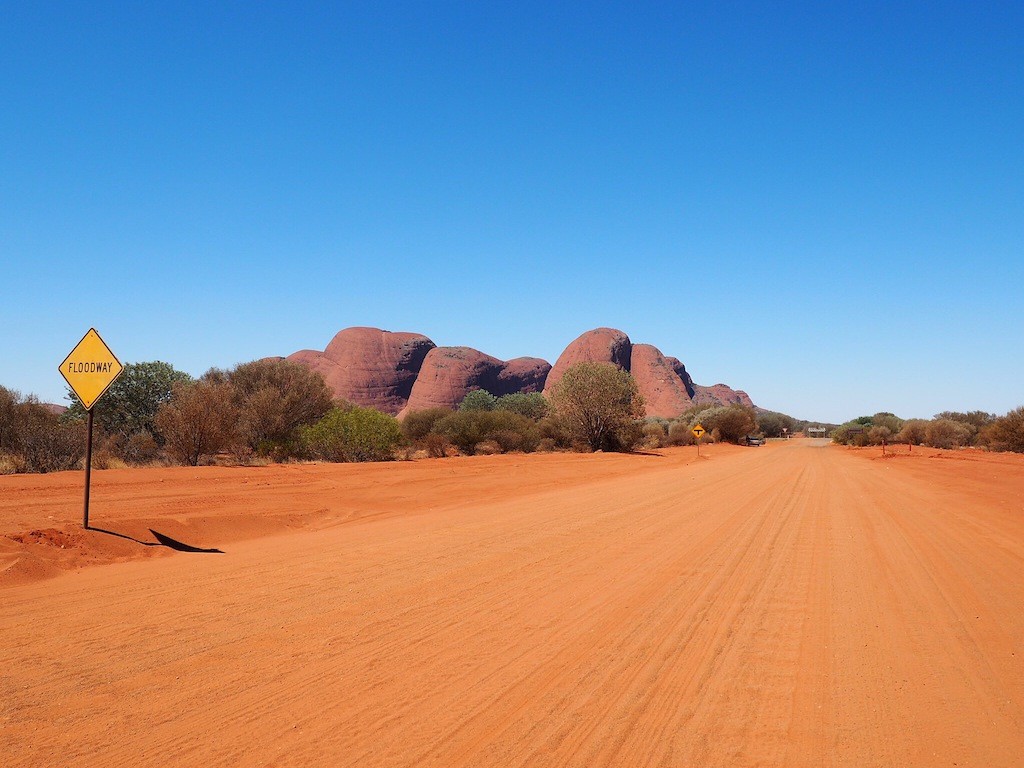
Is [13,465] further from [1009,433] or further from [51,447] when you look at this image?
[1009,433]

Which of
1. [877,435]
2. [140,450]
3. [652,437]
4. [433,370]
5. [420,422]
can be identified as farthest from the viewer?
[433,370]

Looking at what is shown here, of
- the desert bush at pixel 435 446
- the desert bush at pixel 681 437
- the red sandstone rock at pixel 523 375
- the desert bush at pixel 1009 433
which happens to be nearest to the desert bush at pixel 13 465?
the desert bush at pixel 435 446

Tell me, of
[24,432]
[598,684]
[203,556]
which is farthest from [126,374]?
[598,684]

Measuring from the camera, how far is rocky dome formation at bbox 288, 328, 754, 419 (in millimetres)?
130125

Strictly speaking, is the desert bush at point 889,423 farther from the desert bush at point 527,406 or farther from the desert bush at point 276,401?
the desert bush at point 276,401

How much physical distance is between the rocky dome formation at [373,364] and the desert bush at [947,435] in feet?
282

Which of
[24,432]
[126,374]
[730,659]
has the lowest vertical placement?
[730,659]

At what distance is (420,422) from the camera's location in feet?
164

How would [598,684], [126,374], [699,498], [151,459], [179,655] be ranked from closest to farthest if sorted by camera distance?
[598,684]
[179,655]
[699,498]
[151,459]
[126,374]

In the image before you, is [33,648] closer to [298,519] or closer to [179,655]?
[179,655]

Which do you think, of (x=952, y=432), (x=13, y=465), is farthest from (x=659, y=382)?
(x=13, y=465)

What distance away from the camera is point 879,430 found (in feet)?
274

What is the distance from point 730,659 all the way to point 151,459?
26094 mm

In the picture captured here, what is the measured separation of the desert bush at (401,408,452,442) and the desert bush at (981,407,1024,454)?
42062mm
